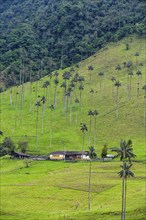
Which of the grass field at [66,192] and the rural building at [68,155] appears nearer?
the grass field at [66,192]

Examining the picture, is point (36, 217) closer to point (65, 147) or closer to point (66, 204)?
point (66, 204)

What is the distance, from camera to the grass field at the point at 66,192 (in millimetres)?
91438

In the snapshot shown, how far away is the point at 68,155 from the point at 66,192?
61127 millimetres

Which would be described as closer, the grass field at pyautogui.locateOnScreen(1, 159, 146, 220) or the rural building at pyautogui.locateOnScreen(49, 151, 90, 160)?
the grass field at pyautogui.locateOnScreen(1, 159, 146, 220)

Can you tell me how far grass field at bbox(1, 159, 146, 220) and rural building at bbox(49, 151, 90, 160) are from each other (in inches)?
556

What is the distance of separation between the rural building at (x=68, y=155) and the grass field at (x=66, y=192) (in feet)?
46.3

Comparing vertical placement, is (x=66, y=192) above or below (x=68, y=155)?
below

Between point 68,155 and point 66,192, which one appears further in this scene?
point 68,155

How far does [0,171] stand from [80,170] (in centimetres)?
2494

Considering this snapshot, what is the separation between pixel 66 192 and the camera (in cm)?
11206

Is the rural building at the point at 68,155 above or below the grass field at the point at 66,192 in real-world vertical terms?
above

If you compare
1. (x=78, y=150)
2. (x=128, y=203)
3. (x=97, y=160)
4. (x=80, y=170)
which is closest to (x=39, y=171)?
(x=80, y=170)

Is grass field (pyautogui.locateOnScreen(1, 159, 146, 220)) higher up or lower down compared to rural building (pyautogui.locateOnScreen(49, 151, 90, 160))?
lower down

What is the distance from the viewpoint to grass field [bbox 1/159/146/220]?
9144 cm
